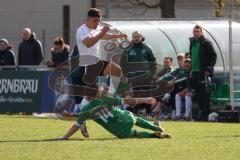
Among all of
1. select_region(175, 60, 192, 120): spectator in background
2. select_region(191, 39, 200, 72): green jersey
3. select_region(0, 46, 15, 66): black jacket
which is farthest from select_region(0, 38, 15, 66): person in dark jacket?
select_region(191, 39, 200, 72): green jersey

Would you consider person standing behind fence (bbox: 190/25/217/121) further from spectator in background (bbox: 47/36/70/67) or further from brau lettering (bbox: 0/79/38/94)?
brau lettering (bbox: 0/79/38/94)

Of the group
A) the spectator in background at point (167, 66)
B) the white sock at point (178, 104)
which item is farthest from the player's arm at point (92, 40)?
the white sock at point (178, 104)

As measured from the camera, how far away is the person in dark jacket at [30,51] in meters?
23.6

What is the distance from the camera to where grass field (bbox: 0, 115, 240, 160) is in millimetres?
11383

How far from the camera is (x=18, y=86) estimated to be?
23.1m

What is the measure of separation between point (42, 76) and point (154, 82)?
5.53m

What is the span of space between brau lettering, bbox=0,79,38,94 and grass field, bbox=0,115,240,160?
5966 millimetres

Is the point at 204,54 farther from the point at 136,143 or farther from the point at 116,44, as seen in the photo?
the point at 136,143

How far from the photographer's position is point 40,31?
37.9 m

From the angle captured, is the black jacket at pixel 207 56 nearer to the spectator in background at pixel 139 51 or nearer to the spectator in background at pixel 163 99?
the spectator in background at pixel 163 99

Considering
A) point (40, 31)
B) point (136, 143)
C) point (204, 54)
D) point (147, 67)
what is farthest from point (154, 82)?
point (40, 31)

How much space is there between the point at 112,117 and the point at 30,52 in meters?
10.0

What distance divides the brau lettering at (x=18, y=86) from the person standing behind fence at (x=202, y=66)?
4321 mm

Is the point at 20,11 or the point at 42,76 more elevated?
the point at 20,11
